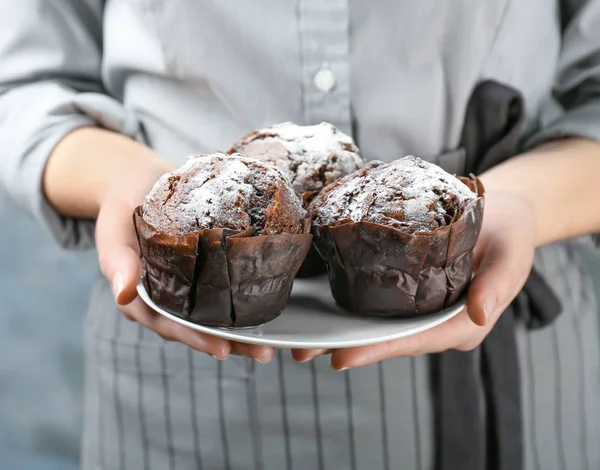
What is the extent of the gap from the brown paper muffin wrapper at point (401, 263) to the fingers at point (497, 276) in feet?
0.13

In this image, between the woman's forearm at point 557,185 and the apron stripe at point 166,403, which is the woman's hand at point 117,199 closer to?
the apron stripe at point 166,403

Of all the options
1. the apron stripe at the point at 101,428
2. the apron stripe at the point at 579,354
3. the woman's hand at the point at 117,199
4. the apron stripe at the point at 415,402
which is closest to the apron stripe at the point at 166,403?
the apron stripe at the point at 101,428

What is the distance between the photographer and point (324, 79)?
1442mm

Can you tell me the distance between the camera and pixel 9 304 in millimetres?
2273

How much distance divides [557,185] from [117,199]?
91cm

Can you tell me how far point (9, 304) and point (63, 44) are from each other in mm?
1008

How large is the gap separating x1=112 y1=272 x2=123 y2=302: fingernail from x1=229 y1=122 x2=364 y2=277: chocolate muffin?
13.4 inches

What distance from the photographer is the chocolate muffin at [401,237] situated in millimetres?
1032

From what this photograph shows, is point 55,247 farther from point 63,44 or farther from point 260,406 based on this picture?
point 260,406

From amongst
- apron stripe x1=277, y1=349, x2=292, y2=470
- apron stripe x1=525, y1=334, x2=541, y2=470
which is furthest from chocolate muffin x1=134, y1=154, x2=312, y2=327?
apron stripe x1=525, y1=334, x2=541, y2=470

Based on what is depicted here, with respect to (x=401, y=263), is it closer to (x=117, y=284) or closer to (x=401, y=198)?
(x=401, y=198)

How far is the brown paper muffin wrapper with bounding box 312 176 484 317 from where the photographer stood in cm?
103

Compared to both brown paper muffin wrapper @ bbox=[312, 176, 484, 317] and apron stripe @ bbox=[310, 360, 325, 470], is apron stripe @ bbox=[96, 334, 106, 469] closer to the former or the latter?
apron stripe @ bbox=[310, 360, 325, 470]

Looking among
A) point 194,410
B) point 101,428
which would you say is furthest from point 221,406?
point 101,428
